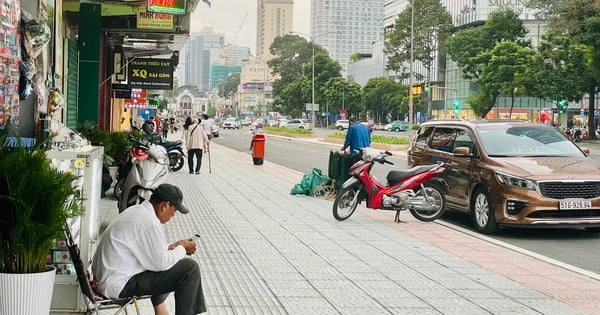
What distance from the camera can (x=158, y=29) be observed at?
1834 cm

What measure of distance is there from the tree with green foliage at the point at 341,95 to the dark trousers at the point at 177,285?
96.5m

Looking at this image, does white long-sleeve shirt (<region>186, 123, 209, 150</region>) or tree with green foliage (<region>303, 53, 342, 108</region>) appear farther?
tree with green foliage (<region>303, 53, 342, 108</region>)

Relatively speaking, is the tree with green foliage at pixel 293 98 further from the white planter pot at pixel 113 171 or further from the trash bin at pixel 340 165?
the white planter pot at pixel 113 171

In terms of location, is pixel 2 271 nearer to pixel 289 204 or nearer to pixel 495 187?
pixel 495 187

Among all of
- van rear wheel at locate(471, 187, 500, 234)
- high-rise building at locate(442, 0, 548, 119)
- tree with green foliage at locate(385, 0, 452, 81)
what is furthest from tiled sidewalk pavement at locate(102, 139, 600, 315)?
high-rise building at locate(442, 0, 548, 119)

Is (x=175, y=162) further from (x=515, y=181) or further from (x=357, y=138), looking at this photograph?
(x=515, y=181)

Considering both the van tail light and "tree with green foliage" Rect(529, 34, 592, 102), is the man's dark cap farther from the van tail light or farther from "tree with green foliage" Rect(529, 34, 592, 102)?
"tree with green foliage" Rect(529, 34, 592, 102)

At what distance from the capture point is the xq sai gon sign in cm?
2414

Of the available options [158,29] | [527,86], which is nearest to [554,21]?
[527,86]

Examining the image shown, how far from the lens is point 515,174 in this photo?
11.1 metres

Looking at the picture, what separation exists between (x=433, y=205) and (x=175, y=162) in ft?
40.0

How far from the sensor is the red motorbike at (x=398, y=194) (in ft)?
40.2

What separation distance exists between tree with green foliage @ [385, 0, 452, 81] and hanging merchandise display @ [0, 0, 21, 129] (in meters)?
79.1

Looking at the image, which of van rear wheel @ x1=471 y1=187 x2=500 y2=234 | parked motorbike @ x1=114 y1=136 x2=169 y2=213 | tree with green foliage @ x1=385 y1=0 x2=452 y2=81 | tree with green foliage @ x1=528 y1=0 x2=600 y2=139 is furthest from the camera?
tree with green foliage @ x1=385 y1=0 x2=452 y2=81
